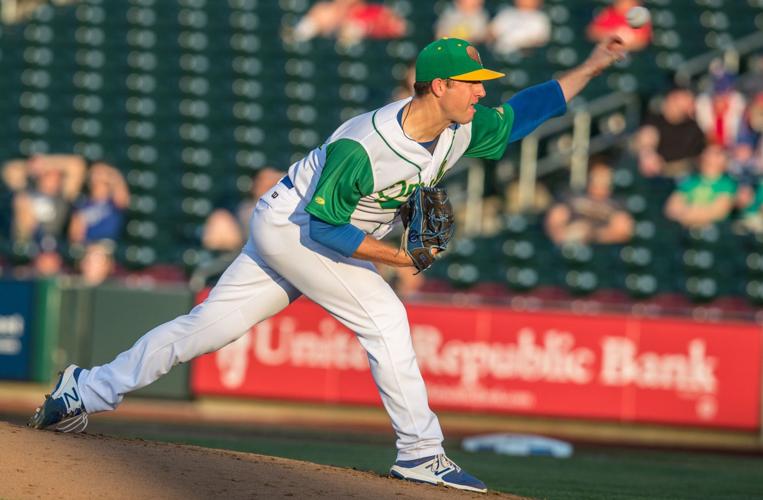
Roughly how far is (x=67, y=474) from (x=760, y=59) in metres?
11.9

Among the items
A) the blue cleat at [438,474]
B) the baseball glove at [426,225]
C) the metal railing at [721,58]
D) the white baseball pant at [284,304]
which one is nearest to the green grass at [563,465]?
the blue cleat at [438,474]

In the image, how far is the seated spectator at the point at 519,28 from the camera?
50.0 ft

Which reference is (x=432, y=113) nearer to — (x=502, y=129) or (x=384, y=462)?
(x=502, y=129)

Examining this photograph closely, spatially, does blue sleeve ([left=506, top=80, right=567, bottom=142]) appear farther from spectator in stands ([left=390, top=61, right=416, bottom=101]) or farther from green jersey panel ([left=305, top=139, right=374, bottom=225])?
spectator in stands ([left=390, top=61, right=416, bottom=101])

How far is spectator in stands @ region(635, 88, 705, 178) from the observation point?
13.6m

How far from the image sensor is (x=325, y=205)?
17.1 feet

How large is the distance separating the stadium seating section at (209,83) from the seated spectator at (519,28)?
133 mm

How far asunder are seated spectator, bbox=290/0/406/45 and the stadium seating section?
0.13 metres

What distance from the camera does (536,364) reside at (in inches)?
472

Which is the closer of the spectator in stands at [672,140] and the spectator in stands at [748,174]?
the spectator in stands at [748,174]

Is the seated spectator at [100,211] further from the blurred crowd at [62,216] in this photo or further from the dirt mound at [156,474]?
the dirt mound at [156,474]

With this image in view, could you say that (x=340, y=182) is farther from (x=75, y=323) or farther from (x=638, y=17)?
(x=75, y=323)

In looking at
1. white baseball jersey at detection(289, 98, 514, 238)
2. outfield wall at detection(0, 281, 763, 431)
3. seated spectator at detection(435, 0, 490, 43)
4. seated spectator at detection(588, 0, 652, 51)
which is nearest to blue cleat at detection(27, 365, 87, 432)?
white baseball jersey at detection(289, 98, 514, 238)

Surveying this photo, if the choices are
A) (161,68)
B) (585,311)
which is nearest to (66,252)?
(161,68)
